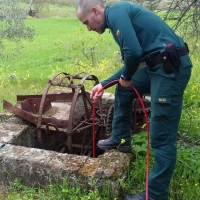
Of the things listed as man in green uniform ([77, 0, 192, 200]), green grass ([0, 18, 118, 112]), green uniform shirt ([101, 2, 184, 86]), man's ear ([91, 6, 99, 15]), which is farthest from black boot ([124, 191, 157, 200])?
green grass ([0, 18, 118, 112])

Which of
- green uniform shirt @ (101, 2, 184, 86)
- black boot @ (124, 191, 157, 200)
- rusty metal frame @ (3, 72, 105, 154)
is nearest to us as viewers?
green uniform shirt @ (101, 2, 184, 86)

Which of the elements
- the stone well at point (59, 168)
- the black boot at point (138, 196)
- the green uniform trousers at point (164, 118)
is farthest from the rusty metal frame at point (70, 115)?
the green uniform trousers at point (164, 118)

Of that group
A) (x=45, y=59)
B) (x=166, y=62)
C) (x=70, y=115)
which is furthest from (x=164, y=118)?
(x=45, y=59)

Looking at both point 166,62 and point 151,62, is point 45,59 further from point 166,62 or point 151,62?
point 166,62

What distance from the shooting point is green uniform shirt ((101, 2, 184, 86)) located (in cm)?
334

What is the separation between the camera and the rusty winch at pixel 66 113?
4.91 m

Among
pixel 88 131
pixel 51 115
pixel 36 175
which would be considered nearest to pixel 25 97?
pixel 51 115

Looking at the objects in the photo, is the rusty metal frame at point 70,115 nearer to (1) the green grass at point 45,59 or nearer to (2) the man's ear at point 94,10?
(2) the man's ear at point 94,10

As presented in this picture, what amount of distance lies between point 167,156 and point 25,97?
2834 millimetres

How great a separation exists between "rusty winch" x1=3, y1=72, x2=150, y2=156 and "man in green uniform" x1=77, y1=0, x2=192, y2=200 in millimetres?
1424

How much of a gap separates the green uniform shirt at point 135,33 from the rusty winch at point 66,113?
4.86ft

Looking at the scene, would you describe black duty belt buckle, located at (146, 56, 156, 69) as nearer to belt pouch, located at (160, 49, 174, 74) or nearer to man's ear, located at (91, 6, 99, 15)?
belt pouch, located at (160, 49, 174, 74)

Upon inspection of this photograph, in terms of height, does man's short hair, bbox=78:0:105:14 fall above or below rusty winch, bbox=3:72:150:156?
above

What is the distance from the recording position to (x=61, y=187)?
13.3 feet
